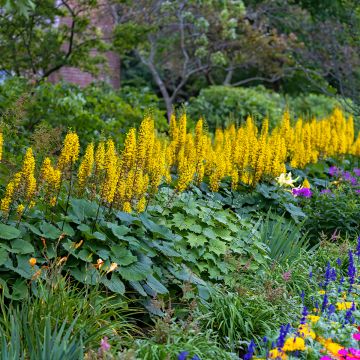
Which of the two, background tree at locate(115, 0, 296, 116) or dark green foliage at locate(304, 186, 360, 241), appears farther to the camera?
background tree at locate(115, 0, 296, 116)

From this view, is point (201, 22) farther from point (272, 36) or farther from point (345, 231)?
point (345, 231)

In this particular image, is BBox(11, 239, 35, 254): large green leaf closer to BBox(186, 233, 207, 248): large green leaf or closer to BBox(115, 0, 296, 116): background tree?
BBox(186, 233, 207, 248): large green leaf

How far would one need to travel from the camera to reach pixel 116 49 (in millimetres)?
11422

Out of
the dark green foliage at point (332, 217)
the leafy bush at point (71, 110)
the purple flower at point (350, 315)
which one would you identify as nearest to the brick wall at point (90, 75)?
the leafy bush at point (71, 110)

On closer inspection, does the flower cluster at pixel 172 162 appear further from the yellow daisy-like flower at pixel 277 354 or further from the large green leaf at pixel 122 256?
the yellow daisy-like flower at pixel 277 354

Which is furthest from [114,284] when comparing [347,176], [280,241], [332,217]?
[347,176]

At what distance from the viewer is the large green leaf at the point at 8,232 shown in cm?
400

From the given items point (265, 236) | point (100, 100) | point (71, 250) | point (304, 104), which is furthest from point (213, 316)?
point (304, 104)

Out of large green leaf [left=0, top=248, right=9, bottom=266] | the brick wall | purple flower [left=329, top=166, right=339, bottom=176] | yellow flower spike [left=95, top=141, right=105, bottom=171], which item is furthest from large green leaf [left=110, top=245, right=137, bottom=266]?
the brick wall

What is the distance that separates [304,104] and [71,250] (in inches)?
567

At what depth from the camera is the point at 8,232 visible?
4.05 metres

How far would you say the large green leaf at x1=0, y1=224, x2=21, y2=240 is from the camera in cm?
400

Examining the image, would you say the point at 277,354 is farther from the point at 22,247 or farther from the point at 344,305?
the point at 22,247

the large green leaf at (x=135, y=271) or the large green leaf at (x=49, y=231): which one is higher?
the large green leaf at (x=49, y=231)
